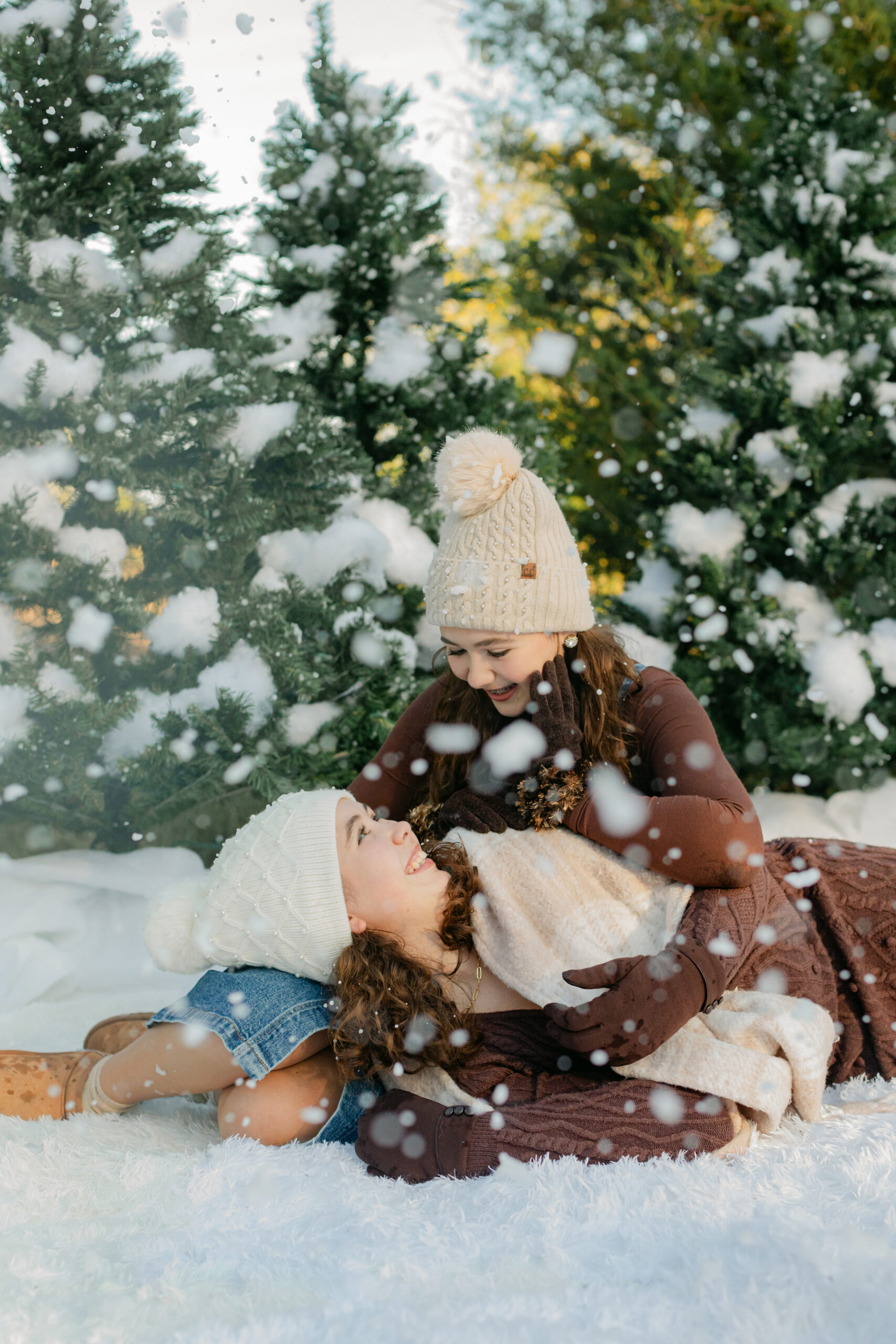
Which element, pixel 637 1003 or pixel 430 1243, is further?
pixel 637 1003

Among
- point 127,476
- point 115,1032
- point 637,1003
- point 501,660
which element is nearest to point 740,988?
point 637,1003

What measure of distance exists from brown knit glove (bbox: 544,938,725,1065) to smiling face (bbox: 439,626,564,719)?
0.67 m

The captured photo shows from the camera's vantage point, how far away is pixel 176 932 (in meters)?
2.06

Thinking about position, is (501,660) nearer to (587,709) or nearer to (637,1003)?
(587,709)

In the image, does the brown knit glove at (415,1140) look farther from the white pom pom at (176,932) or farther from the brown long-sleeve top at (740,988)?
the white pom pom at (176,932)

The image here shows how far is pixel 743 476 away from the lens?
3889mm

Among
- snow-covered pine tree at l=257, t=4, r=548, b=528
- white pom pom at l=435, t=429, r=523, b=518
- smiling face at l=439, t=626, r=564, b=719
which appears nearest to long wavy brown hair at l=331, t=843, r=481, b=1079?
smiling face at l=439, t=626, r=564, b=719

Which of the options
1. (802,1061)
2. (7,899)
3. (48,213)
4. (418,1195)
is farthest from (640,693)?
(48,213)

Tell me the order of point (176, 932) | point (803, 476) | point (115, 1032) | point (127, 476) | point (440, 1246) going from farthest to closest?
point (803, 476), point (127, 476), point (115, 1032), point (176, 932), point (440, 1246)

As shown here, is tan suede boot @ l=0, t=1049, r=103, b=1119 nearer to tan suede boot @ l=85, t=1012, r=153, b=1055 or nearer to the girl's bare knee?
tan suede boot @ l=85, t=1012, r=153, b=1055

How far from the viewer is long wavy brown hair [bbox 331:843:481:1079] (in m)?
1.92

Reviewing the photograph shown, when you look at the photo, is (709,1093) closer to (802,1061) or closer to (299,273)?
(802,1061)

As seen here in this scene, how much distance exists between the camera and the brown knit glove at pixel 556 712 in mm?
2082

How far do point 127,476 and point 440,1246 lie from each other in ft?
7.61
